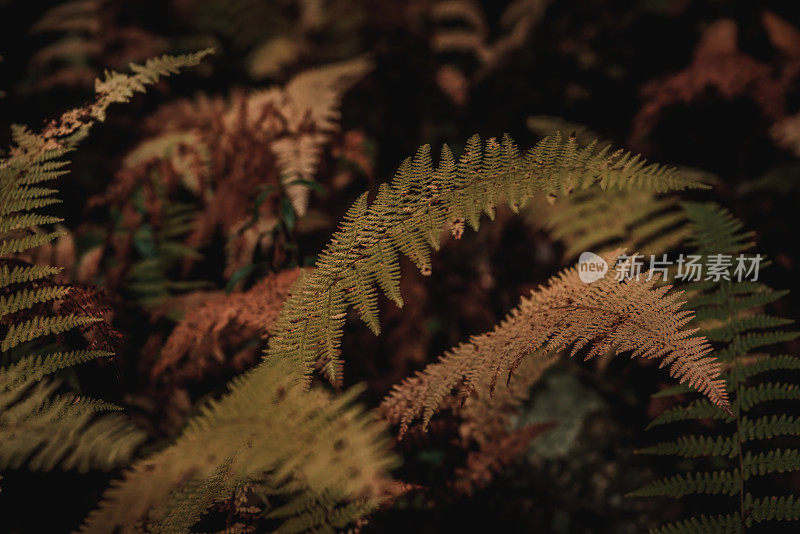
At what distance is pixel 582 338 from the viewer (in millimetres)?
1232

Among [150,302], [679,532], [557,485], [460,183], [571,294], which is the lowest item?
[557,485]

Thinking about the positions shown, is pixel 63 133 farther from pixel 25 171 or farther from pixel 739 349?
pixel 739 349

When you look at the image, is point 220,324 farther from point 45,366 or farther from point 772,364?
point 772,364

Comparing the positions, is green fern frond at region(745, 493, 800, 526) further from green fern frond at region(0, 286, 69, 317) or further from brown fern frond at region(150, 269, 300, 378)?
green fern frond at region(0, 286, 69, 317)

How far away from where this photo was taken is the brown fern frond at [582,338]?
1.19m

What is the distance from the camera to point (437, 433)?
1.72m

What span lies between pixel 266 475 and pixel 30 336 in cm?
73

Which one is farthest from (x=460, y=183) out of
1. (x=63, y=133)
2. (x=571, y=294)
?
(x=63, y=133)

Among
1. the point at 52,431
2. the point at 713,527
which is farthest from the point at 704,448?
the point at 52,431

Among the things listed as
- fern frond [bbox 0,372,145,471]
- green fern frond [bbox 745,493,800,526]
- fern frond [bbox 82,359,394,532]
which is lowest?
green fern frond [bbox 745,493,800,526]

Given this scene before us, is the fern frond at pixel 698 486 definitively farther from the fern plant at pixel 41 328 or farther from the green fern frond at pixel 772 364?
the fern plant at pixel 41 328

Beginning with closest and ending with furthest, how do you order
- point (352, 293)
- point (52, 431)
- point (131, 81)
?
point (52, 431) < point (352, 293) < point (131, 81)

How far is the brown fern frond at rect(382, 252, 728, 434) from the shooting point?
119 cm

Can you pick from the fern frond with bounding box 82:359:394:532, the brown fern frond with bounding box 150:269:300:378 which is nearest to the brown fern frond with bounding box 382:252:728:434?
the fern frond with bounding box 82:359:394:532
